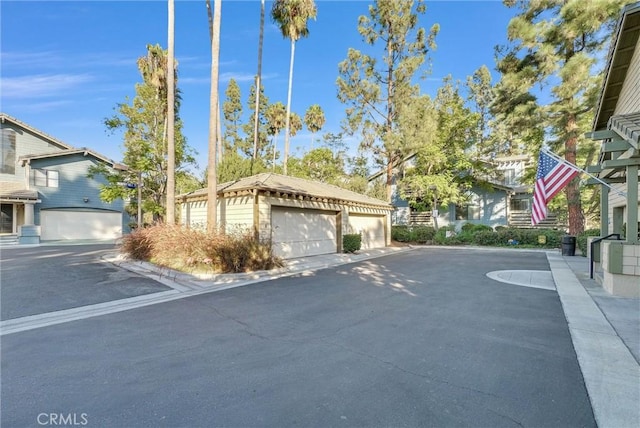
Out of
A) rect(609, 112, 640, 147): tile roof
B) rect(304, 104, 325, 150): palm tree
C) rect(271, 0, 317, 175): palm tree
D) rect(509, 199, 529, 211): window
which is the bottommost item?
rect(509, 199, 529, 211): window

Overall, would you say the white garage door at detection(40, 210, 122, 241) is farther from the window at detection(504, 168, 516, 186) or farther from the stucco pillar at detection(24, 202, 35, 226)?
the window at detection(504, 168, 516, 186)

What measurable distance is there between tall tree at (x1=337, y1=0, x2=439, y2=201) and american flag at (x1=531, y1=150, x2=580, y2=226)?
11.5 meters

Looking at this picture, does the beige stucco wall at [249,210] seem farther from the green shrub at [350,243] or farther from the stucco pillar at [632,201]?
the stucco pillar at [632,201]

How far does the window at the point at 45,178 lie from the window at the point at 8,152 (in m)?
1.45

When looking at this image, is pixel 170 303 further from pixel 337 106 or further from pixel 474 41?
pixel 474 41

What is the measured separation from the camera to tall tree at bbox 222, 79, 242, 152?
3584 centimetres

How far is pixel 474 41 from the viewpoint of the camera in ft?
61.7

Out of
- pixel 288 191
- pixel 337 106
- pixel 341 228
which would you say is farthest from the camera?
pixel 337 106

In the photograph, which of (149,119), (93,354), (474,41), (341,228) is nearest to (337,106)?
(474,41)

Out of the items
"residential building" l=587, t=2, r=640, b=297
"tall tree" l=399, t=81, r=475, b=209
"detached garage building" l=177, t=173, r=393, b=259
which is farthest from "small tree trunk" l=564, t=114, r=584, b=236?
"detached garage building" l=177, t=173, r=393, b=259

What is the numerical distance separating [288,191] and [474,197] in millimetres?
19323

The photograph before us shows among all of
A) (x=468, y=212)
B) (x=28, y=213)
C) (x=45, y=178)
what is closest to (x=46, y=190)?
(x=45, y=178)

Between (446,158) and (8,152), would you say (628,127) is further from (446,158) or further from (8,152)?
(8,152)

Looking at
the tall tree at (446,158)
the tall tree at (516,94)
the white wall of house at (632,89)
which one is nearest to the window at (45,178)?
the tall tree at (446,158)
